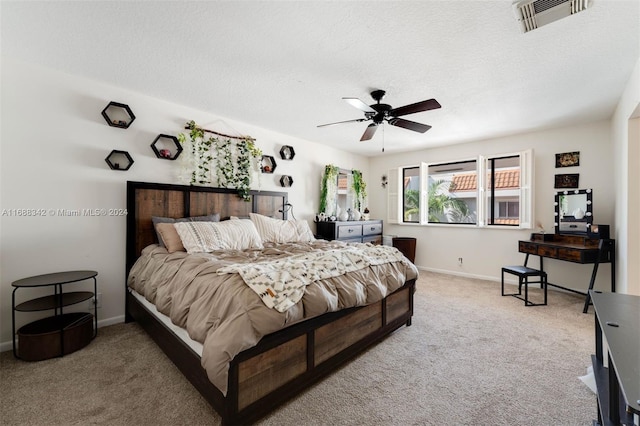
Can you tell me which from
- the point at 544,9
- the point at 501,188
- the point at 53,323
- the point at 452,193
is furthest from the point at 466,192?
the point at 53,323

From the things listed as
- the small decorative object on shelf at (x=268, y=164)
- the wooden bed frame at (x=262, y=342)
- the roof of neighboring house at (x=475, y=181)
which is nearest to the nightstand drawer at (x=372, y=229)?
the roof of neighboring house at (x=475, y=181)

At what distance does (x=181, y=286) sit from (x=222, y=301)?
1.79 feet

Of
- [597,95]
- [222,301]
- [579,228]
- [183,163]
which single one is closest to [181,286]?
[222,301]

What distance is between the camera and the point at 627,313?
129cm

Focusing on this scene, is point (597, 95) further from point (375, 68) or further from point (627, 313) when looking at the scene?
point (627, 313)

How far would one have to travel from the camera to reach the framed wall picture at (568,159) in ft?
13.1

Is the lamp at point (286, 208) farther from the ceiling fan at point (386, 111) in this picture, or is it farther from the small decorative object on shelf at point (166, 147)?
the ceiling fan at point (386, 111)

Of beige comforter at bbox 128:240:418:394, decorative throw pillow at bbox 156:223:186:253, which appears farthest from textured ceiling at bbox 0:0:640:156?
beige comforter at bbox 128:240:418:394

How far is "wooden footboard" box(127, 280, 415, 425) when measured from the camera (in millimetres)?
1496

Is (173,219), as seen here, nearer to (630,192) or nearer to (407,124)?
(407,124)

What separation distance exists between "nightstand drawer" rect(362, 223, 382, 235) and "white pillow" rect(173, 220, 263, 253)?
104 inches

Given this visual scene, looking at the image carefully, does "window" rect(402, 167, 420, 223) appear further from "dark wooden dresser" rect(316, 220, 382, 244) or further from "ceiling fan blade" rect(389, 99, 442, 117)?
"ceiling fan blade" rect(389, 99, 442, 117)

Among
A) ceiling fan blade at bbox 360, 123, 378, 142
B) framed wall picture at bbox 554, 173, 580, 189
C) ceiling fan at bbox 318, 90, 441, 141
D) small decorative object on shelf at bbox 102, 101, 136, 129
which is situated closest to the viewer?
ceiling fan at bbox 318, 90, 441, 141

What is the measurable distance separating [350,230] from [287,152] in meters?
1.77
